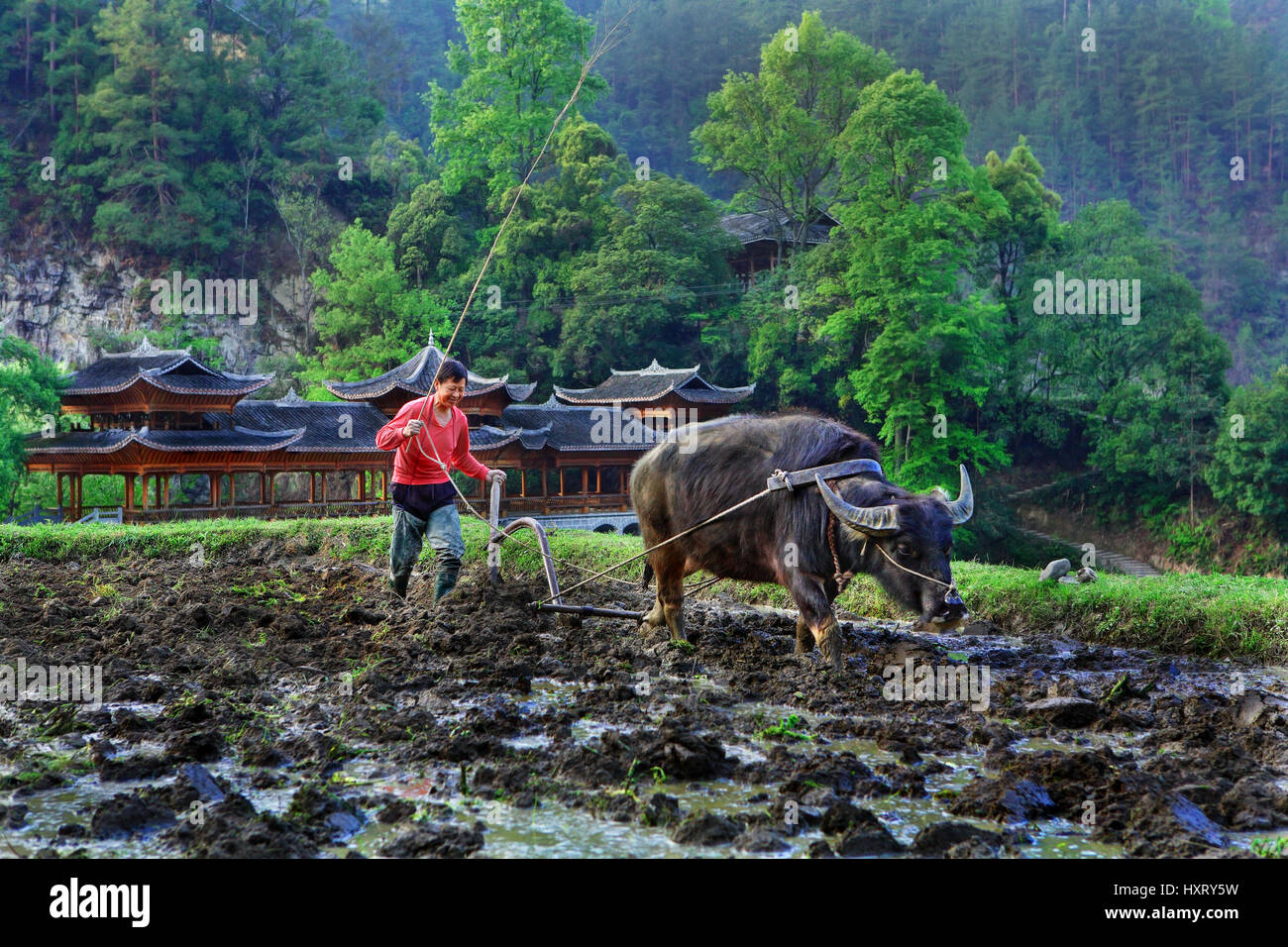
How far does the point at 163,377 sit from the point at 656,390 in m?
13.5

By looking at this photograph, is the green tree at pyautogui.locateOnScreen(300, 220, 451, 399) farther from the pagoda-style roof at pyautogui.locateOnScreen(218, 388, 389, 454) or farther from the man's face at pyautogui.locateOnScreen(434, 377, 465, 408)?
the man's face at pyautogui.locateOnScreen(434, 377, 465, 408)

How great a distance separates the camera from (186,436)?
88.3 feet

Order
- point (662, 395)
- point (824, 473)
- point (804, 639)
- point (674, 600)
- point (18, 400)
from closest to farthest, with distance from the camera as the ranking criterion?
point (824, 473), point (804, 639), point (674, 600), point (18, 400), point (662, 395)

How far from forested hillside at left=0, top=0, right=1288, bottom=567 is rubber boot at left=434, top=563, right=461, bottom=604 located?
23.0 meters

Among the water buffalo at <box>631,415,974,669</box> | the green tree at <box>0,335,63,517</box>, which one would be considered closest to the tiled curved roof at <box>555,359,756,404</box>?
the green tree at <box>0,335,63,517</box>

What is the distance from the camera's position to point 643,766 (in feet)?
14.7

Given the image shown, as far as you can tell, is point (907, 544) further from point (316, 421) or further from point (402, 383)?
point (316, 421)

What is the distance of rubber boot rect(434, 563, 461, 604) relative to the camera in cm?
773

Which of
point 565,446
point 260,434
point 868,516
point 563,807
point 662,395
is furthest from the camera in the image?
point 662,395

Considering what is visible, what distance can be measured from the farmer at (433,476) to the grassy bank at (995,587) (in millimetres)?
2859

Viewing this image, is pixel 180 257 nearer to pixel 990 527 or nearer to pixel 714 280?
pixel 714 280

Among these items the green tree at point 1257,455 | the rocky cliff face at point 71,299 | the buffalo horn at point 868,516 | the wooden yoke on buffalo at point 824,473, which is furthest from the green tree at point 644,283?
the buffalo horn at point 868,516

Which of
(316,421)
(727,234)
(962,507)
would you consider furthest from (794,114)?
(962,507)

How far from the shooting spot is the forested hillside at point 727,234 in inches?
1278
